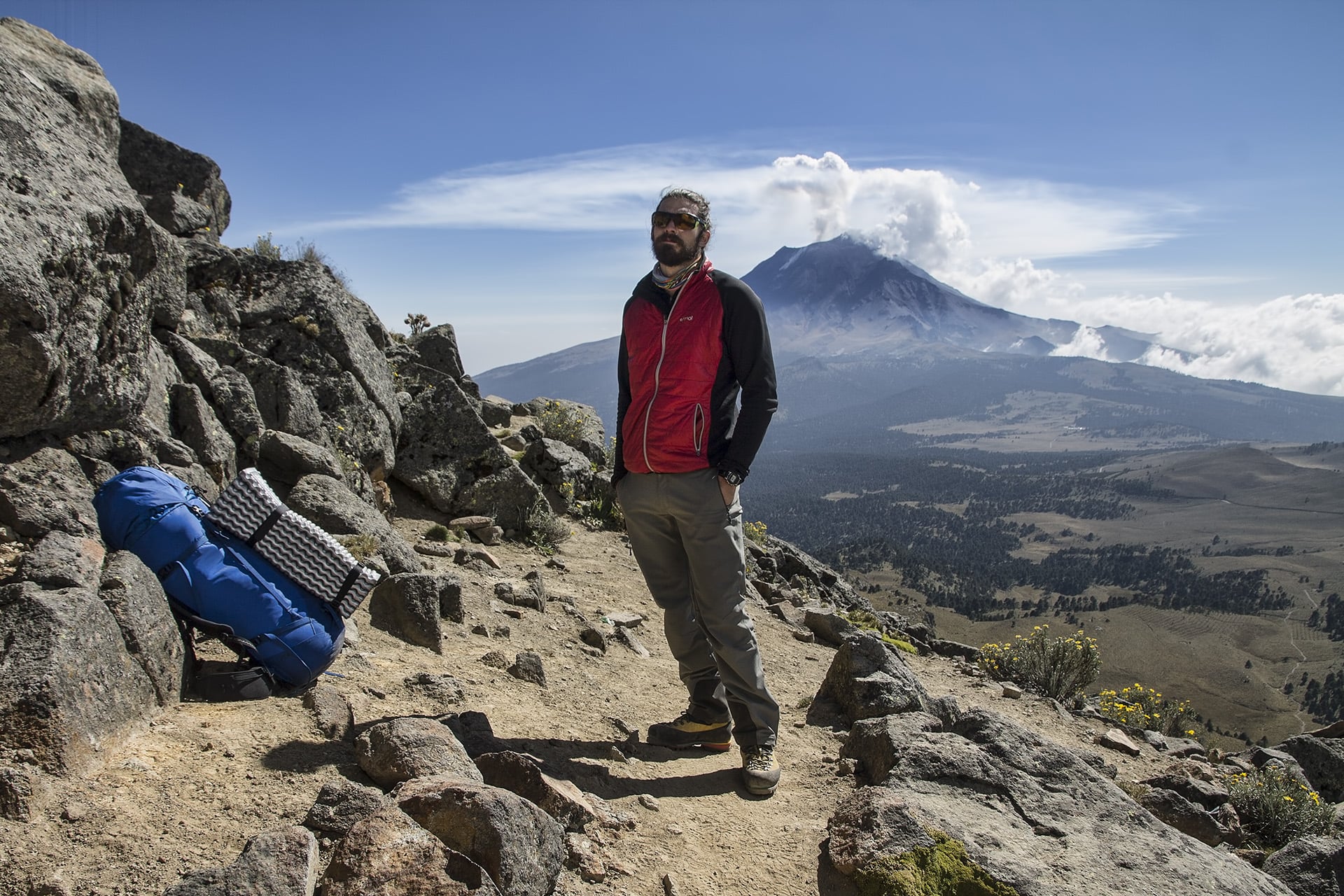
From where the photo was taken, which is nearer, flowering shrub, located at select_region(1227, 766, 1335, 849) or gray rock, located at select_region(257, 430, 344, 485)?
flowering shrub, located at select_region(1227, 766, 1335, 849)

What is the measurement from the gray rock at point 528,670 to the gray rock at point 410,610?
20.9 inches

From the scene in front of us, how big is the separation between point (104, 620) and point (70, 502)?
1295 millimetres

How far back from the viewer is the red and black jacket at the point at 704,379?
440cm

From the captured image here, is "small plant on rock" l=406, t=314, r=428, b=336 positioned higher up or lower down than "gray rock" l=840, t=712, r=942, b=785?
higher up

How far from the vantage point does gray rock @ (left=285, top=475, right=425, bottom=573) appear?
262 inches

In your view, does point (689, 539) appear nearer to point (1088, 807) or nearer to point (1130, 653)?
point (1088, 807)

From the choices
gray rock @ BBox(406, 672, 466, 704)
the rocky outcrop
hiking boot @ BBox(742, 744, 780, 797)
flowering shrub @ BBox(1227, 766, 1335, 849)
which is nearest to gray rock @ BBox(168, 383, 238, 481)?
the rocky outcrop

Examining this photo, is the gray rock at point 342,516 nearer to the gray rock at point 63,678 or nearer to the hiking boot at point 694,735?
the hiking boot at point 694,735

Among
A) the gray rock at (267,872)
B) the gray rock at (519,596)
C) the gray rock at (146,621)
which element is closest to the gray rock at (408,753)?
the gray rock at (267,872)

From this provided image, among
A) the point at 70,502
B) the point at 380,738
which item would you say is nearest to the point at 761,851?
the point at 380,738

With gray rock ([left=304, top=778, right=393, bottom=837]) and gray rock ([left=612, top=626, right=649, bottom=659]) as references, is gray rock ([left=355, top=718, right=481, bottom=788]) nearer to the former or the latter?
gray rock ([left=304, top=778, right=393, bottom=837])

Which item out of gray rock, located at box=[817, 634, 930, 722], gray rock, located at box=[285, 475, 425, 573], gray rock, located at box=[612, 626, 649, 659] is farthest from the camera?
gray rock, located at box=[612, 626, 649, 659]

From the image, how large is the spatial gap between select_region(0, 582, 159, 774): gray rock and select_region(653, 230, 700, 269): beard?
3142 millimetres

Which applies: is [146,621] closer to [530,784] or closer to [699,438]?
[530,784]
